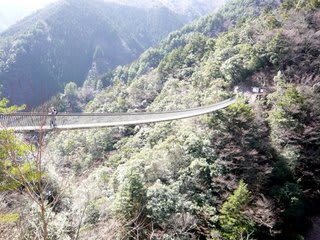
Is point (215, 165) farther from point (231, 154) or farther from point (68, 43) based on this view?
point (68, 43)

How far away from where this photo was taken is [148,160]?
64.6 ft

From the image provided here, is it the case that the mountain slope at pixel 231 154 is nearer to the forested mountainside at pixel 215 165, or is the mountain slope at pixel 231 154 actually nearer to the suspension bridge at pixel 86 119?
the forested mountainside at pixel 215 165

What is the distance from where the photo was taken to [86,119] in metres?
→ 16.9

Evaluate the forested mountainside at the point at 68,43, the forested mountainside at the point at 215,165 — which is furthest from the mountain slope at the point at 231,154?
the forested mountainside at the point at 68,43


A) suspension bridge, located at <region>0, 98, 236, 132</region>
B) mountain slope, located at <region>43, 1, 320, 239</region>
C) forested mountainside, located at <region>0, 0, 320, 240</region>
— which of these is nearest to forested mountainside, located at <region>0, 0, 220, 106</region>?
mountain slope, located at <region>43, 1, 320, 239</region>

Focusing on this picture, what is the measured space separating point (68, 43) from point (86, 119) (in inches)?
4565

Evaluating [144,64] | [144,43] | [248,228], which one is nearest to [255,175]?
[248,228]

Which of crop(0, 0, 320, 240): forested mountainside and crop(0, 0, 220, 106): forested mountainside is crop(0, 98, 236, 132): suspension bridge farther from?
crop(0, 0, 220, 106): forested mountainside

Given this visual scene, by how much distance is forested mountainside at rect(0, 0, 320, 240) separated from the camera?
13.6m

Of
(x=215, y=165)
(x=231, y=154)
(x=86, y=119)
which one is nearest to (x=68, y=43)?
(x=231, y=154)

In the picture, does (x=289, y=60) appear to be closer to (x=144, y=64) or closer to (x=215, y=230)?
(x=215, y=230)

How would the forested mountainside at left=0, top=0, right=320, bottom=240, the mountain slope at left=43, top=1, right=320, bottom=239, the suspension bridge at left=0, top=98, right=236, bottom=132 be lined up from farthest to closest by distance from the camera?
1. the mountain slope at left=43, top=1, right=320, bottom=239
2. the forested mountainside at left=0, top=0, right=320, bottom=240
3. the suspension bridge at left=0, top=98, right=236, bottom=132

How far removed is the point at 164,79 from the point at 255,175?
2907 centimetres

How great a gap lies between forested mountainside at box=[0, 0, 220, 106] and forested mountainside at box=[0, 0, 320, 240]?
52368 mm
